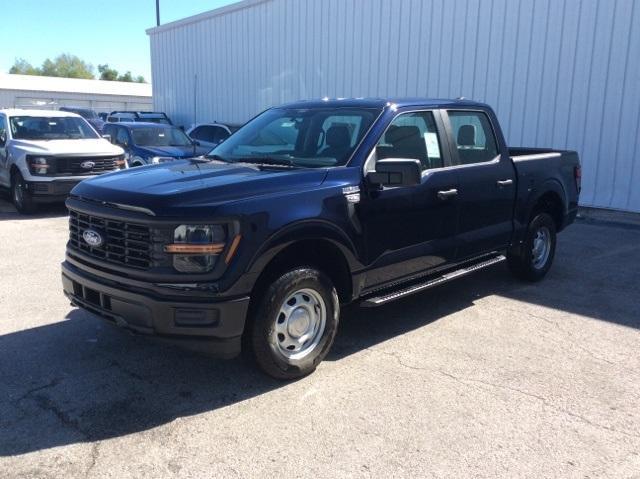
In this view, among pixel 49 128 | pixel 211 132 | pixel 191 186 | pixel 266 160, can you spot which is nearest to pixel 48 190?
pixel 49 128

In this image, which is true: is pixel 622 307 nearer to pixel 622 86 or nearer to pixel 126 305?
pixel 126 305

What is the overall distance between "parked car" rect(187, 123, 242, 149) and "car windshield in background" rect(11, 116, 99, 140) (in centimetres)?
327

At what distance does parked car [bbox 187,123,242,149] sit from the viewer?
14875mm

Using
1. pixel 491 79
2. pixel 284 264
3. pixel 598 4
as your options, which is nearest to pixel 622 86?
pixel 598 4

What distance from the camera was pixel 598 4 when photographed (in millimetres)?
10398

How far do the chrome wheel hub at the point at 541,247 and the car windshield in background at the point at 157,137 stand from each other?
8.28m

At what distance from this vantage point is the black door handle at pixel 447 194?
15.8 ft

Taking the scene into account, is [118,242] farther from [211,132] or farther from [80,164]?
[211,132]

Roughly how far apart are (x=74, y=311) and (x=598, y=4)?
10076 mm

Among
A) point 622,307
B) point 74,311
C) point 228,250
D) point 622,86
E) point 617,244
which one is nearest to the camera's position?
point 228,250

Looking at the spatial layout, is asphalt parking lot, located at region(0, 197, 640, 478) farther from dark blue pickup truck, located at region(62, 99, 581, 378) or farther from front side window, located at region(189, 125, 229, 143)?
front side window, located at region(189, 125, 229, 143)

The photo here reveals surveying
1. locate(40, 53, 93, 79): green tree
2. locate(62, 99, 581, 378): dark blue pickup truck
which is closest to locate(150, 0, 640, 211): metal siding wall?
locate(62, 99, 581, 378): dark blue pickup truck

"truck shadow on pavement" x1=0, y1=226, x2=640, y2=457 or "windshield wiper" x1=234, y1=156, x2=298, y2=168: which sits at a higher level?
"windshield wiper" x1=234, y1=156, x2=298, y2=168

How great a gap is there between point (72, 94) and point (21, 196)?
37.9 metres
